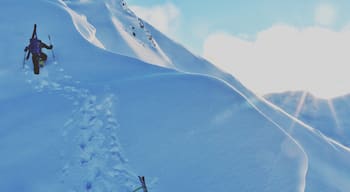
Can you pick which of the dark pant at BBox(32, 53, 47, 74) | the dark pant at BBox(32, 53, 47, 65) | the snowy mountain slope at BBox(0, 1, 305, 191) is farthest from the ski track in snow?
the dark pant at BBox(32, 53, 47, 65)

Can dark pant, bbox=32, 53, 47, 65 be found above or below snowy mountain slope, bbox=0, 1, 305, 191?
above

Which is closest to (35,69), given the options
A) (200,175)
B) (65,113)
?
(65,113)

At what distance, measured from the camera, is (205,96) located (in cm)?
1096

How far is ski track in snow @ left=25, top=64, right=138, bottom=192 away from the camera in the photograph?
793 cm

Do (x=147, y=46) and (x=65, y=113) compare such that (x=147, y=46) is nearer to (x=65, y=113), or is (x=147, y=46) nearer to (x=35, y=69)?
(x=35, y=69)

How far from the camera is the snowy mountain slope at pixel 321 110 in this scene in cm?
13075

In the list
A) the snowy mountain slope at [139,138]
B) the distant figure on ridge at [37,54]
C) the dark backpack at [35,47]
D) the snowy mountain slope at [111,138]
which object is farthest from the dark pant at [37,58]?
the snowy mountain slope at [111,138]

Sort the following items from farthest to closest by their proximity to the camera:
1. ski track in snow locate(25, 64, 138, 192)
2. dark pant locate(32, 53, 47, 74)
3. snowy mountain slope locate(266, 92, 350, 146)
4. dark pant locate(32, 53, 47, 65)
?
snowy mountain slope locate(266, 92, 350, 146)
dark pant locate(32, 53, 47, 65)
dark pant locate(32, 53, 47, 74)
ski track in snow locate(25, 64, 138, 192)

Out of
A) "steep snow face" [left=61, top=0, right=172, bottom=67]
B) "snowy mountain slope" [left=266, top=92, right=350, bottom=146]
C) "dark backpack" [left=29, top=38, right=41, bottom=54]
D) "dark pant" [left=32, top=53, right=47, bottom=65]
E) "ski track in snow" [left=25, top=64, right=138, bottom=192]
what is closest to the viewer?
"ski track in snow" [left=25, top=64, right=138, bottom=192]

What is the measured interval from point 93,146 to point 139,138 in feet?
3.63

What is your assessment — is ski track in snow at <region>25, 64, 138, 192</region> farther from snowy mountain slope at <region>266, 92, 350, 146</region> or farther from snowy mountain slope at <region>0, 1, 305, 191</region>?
snowy mountain slope at <region>266, 92, 350, 146</region>

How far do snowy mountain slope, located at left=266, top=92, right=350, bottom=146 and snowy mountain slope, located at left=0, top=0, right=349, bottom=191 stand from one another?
11864cm

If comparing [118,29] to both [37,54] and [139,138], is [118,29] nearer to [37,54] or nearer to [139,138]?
[37,54]

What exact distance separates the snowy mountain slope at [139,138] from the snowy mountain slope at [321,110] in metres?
119
